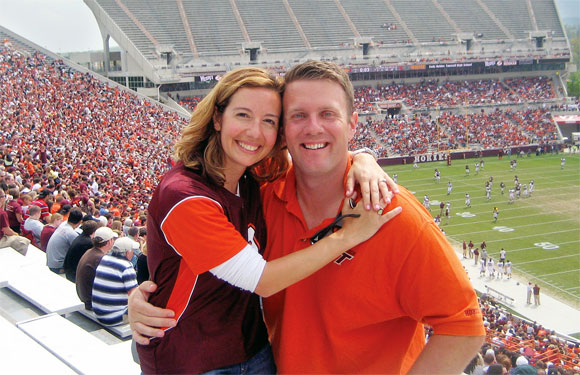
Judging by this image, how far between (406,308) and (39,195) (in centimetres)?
1050

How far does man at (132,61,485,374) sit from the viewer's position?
191cm

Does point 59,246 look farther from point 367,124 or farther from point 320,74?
point 367,124

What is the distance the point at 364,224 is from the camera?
2.01m

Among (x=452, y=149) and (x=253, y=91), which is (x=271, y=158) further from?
(x=452, y=149)

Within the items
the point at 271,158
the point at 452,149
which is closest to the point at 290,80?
the point at 271,158

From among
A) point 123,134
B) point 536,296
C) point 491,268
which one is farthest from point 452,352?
point 123,134

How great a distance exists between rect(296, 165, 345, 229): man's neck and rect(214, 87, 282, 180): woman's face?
→ 0.80ft

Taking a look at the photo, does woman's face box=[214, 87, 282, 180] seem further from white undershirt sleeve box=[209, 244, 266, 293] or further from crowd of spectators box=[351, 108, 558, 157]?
crowd of spectators box=[351, 108, 558, 157]

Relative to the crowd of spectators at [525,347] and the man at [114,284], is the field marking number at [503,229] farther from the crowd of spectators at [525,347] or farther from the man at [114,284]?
the man at [114,284]

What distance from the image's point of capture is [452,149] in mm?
38625

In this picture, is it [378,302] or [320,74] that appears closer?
[378,302]

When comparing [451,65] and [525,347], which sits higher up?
[451,65]

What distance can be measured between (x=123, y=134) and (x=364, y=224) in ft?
81.5

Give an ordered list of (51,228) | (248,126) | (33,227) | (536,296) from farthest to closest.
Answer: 1. (536,296)
2. (33,227)
3. (51,228)
4. (248,126)
